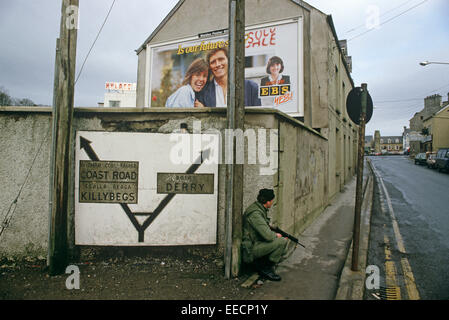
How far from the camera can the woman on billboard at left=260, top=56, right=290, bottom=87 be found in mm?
10898

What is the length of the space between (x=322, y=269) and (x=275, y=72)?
8447 millimetres

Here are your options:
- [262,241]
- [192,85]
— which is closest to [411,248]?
[262,241]

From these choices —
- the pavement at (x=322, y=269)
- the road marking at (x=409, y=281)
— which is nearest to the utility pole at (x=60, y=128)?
the pavement at (x=322, y=269)

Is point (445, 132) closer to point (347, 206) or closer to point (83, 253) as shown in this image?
point (347, 206)

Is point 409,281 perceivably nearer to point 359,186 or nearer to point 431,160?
point 359,186

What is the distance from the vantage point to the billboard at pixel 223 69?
35.2ft

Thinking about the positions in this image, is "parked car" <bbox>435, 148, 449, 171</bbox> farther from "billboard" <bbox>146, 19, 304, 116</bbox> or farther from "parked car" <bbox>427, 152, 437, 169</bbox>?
"billboard" <bbox>146, 19, 304, 116</bbox>

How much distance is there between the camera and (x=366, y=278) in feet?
13.5

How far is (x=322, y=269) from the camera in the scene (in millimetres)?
4469

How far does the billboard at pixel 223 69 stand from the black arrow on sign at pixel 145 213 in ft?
22.9

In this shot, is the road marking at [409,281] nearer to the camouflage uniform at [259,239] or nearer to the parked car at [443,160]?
the camouflage uniform at [259,239]

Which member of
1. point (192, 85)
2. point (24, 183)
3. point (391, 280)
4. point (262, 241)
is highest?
point (192, 85)

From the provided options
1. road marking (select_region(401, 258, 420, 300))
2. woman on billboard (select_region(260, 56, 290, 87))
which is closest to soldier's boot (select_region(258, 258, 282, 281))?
road marking (select_region(401, 258, 420, 300))
